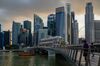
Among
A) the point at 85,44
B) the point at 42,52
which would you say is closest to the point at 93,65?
the point at 85,44

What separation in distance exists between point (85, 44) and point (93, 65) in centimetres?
322

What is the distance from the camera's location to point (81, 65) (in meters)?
28.7

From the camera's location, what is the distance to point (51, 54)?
147m

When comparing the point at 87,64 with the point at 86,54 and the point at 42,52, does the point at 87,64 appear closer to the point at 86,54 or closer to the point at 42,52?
the point at 86,54

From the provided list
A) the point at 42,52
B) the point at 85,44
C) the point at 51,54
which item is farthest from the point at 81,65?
the point at 42,52

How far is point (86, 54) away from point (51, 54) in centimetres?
12162

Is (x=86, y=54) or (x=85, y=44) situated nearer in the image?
(x=86, y=54)

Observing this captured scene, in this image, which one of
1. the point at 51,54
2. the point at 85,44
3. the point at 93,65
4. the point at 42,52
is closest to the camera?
the point at 93,65

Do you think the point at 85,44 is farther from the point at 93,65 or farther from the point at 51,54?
the point at 51,54

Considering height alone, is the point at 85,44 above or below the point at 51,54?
above

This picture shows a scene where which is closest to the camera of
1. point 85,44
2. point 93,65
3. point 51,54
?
point 93,65

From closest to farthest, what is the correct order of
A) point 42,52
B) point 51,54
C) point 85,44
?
point 85,44, point 51,54, point 42,52

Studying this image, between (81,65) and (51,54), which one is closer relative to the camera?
(81,65)

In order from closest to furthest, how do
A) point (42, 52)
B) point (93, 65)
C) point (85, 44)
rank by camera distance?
point (93, 65) < point (85, 44) < point (42, 52)
